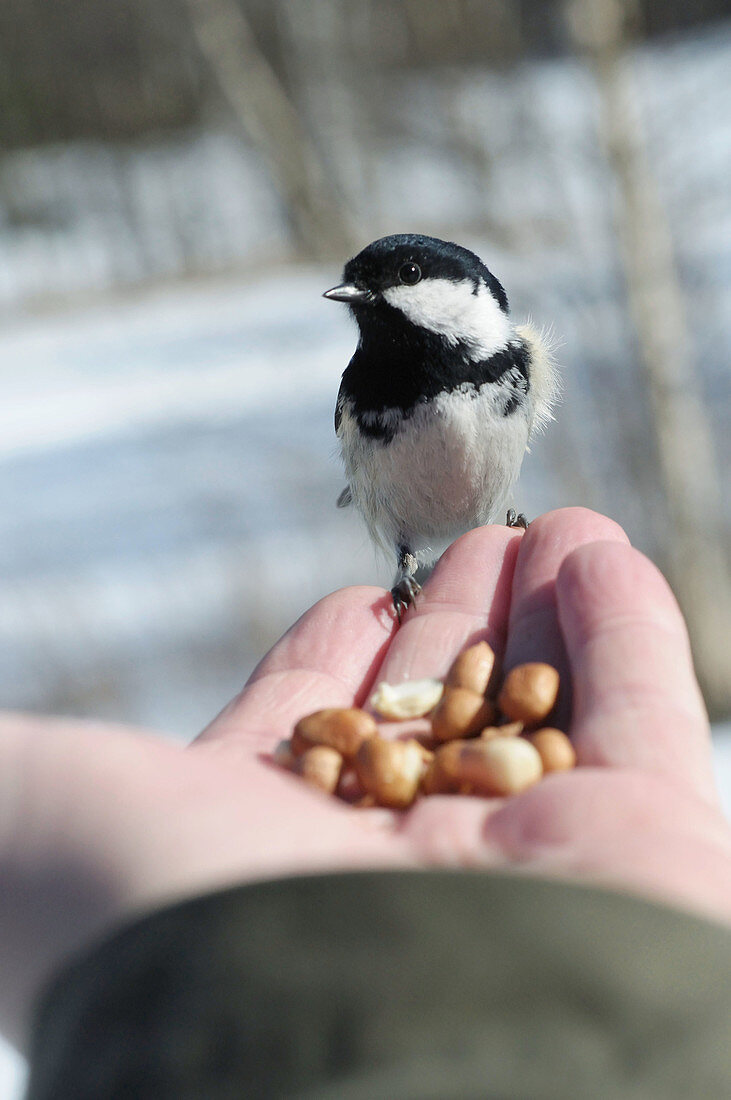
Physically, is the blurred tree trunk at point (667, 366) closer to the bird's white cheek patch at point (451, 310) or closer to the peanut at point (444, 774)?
the bird's white cheek patch at point (451, 310)

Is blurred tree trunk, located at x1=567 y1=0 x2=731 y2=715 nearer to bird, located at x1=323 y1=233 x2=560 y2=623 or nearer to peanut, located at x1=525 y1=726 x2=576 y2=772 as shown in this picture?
bird, located at x1=323 y1=233 x2=560 y2=623

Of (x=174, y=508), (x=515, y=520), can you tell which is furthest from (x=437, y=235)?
(x=515, y=520)

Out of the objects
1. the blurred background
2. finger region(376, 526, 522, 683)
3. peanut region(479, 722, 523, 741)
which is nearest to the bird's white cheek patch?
finger region(376, 526, 522, 683)

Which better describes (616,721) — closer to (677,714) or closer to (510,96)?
(677,714)

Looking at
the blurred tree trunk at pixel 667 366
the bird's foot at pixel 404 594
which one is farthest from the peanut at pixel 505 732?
the blurred tree trunk at pixel 667 366

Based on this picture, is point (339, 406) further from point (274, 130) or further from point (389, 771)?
point (274, 130)

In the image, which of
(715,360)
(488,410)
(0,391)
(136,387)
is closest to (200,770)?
(488,410)
